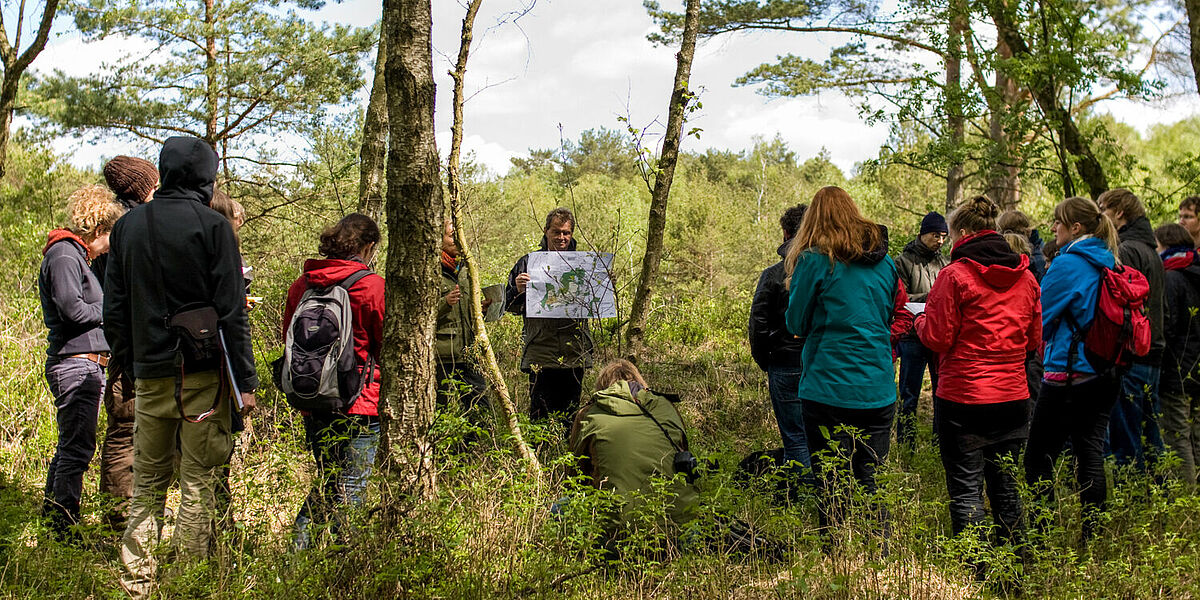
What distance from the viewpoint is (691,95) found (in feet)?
18.2

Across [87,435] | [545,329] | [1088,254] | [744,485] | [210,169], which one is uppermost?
[210,169]

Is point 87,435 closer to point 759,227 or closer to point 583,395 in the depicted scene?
point 583,395

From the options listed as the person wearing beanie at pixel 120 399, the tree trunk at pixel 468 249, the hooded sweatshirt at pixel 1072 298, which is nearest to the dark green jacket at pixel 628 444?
the tree trunk at pixel 468 249

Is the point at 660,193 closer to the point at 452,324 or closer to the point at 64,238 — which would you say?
the point at 452,324

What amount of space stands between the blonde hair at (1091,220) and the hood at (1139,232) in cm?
55

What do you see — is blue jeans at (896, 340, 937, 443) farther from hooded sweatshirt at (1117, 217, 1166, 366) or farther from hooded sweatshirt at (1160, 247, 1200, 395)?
hooded sweatshirt at (1117, 217, 1166, 366)

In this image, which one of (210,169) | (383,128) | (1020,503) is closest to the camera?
(210,169)

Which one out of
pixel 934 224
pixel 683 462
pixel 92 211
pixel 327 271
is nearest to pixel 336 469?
pixel 327 271

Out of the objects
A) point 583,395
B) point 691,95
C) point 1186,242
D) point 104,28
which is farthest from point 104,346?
point 104,28

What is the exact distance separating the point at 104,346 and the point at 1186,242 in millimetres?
6276

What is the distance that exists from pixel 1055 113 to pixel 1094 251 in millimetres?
3978

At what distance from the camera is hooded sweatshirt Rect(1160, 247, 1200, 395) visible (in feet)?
17.3

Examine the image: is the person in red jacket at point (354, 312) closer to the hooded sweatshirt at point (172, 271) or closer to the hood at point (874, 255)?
the hooded sweatshirt at point (172, 271)

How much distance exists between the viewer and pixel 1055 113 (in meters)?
7.61
